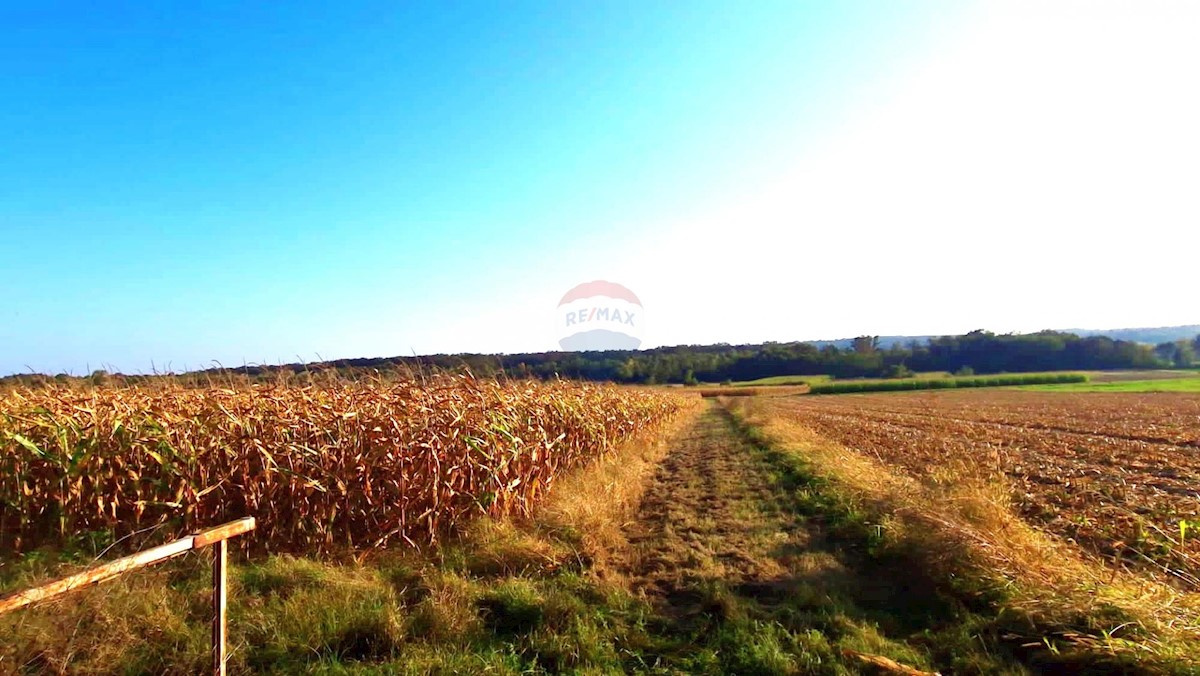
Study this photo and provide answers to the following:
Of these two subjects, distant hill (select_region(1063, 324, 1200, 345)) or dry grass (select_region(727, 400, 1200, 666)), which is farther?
distant hill (select_region(1063, 324, 1200, 345))

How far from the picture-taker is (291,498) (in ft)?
19.3

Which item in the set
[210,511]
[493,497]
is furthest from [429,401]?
[210,511]

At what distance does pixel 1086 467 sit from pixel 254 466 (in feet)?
52.0

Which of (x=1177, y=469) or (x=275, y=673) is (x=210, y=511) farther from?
(x=1177, y=469)

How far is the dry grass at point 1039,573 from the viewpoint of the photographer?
3.60 meters

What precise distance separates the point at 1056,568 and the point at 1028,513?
3938 millimetres

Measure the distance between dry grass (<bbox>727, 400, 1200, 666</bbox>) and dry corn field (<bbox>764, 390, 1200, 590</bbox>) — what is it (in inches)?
15.9

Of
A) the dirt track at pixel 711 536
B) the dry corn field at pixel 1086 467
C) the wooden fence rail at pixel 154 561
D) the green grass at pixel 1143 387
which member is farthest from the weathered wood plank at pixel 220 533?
the green grass at pixel 1143 387

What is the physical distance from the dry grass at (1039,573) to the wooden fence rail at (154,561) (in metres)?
5.52

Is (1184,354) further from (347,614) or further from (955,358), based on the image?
(347,614)

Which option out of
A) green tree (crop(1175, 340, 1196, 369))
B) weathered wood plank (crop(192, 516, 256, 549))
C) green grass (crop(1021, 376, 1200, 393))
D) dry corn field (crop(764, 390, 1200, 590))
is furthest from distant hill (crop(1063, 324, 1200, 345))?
weathered wood plank (crop(192, 516, 256, 549))

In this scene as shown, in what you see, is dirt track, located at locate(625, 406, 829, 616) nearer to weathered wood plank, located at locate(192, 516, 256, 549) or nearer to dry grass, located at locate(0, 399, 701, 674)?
dry grass, located at locate(0, 399, 701, 674)

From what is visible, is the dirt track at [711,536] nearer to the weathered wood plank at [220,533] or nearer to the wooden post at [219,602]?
the wooden post at [219,602]

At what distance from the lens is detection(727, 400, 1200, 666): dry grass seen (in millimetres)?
3598
